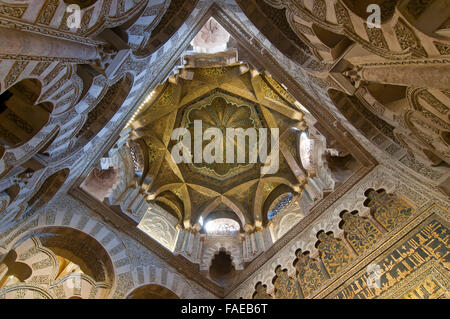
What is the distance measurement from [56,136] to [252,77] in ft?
18.9

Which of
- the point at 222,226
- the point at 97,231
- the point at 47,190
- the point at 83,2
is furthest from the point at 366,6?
the point at 222,226

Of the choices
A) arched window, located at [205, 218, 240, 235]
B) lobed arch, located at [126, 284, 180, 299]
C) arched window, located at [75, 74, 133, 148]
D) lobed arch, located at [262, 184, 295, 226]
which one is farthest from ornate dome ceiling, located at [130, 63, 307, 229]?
arched window, located at [75, 74, 133, 148]

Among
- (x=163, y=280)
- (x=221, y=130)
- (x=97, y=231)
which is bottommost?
(x=163, y=280)

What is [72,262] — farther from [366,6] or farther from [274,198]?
[366,6]

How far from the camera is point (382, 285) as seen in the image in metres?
4.85

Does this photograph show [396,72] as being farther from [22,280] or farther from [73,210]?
[22,280]

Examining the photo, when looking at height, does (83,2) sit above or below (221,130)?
below

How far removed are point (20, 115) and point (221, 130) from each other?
7006mm

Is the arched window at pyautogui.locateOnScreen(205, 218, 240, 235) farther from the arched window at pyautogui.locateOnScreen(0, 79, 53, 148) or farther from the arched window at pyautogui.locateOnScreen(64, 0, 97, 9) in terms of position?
the arched window at pyautogui.locateOnScreen(64, 0, 97, 9)

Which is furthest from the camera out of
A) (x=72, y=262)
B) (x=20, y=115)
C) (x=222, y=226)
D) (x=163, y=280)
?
(x=222, y=226)

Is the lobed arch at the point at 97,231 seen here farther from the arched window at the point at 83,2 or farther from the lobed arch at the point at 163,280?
the arched window at the point at 83,2

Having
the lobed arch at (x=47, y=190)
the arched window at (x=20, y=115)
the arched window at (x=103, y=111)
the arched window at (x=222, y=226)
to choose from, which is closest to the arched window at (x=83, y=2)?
the arched window at (x=20, y=115)

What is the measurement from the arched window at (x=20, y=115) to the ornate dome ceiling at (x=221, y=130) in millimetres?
4504

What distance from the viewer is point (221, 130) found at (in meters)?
10.2
